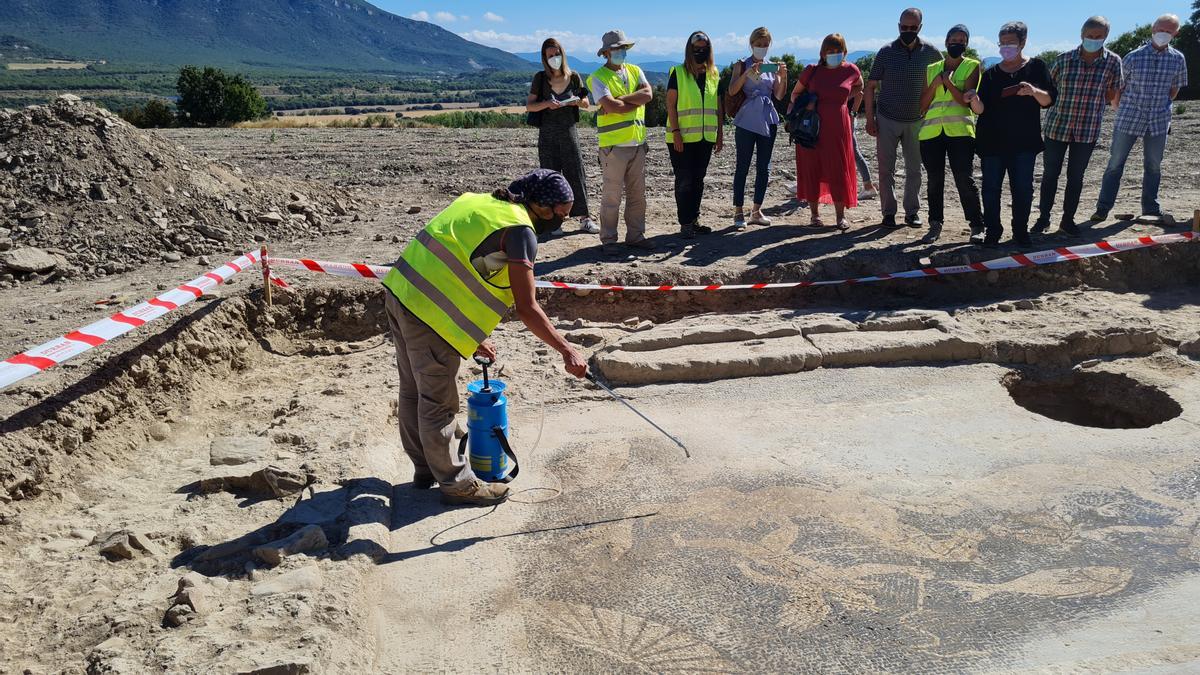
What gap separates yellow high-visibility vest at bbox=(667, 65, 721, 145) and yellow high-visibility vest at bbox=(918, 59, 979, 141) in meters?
2.00

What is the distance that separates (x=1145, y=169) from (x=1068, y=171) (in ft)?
2.69

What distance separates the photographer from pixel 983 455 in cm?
534

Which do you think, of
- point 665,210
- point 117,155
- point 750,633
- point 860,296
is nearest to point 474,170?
point 665,210

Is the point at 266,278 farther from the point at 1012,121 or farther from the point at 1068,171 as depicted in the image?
the point at 1068,171

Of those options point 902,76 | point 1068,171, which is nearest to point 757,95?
point 902,76

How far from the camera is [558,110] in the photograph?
29.0ft

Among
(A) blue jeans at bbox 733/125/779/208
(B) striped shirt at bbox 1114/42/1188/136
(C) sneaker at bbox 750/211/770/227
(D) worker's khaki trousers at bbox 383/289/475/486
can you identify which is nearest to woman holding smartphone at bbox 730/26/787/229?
(A) blue jeans at bbox 733/125/779/208

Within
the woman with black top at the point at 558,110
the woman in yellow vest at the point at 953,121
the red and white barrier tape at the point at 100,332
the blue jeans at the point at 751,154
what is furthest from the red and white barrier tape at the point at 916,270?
the woman with black top at the point at 558,110

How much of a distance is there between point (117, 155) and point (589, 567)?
24.8ft

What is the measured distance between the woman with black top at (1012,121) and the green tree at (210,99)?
91.8 feet

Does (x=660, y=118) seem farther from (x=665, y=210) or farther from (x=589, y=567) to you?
(x=589, y=567)

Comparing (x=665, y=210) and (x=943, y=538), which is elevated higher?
(x=665, y=210)

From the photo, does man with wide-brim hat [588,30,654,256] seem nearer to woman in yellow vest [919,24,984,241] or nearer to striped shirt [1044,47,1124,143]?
woman in yellow vest [919,24,984,241]

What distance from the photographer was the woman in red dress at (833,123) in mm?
8609
